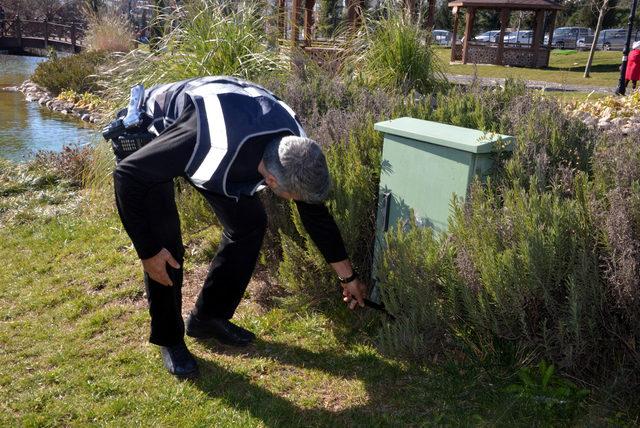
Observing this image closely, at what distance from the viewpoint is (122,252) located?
5.06 meters

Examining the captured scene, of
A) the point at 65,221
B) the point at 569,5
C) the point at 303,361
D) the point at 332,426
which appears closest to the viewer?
the point at 332,426

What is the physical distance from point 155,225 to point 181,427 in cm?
95

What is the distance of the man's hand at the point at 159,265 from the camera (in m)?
2.86

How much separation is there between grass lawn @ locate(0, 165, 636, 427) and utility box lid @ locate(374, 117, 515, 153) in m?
1.04

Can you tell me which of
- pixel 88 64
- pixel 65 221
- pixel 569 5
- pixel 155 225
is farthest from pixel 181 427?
pixel 569 5

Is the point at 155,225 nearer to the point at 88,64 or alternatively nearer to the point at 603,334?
the point at 603,334

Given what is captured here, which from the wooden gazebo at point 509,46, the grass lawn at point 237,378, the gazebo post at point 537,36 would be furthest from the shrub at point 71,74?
the gazebo post at point 537,36

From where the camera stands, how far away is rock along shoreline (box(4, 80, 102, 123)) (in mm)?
14777

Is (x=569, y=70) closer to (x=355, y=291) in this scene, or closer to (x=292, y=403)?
(x=355, y=291)

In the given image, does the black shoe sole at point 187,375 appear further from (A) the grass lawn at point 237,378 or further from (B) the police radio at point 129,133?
(B) the police radio at point 129,133

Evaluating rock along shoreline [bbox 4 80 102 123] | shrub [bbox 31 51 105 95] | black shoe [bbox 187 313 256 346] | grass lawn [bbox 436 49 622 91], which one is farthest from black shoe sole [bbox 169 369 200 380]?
shrub [bbox 31 51 105 95]

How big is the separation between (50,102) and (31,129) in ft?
13.9

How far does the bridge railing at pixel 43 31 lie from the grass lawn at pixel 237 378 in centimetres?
3609

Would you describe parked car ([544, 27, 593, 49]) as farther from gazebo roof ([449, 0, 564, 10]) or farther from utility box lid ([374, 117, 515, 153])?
utility box lid ([374, 117, 515, 153])
